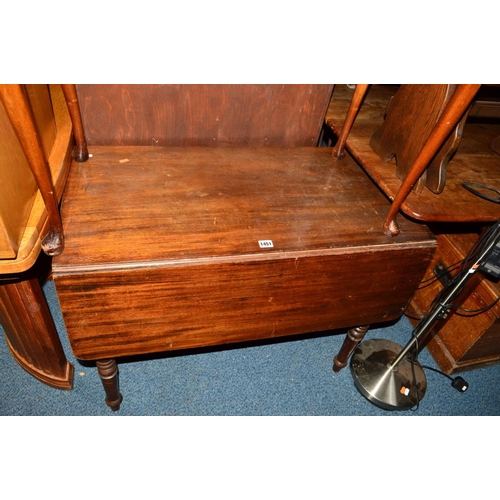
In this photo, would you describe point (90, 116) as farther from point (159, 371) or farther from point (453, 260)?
point (453, 260)

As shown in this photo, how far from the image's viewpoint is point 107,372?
4.02 ft

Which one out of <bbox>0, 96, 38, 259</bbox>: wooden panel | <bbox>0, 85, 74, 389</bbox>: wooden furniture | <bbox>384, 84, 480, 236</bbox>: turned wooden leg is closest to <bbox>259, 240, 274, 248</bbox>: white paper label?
<bbox>384, 84, 480, 236</bbox>: turned wooden leg

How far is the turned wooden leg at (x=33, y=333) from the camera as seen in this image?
115 centimetres

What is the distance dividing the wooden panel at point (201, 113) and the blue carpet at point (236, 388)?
0.88 m

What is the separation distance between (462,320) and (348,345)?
1.71 feet

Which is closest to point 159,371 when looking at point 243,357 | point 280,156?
point 243,357

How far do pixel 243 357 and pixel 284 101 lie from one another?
1043 millimetres

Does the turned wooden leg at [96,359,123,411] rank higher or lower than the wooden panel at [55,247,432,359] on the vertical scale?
lower

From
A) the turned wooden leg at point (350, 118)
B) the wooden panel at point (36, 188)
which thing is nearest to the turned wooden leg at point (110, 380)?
the wooden panel at point (36, 188)

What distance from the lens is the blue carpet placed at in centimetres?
146

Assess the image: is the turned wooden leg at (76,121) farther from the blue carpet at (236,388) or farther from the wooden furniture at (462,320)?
the wooden furniture at (462,320)

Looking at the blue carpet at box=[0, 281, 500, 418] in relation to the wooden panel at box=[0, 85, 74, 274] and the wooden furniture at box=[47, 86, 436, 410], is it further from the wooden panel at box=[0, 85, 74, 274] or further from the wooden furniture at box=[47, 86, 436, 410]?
the wooden panel at box=[0, 85, 74, 274]

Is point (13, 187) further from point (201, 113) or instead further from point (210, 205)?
point (201, 113)

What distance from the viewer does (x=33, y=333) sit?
1.28 meters
